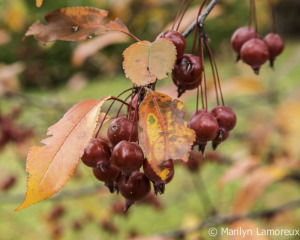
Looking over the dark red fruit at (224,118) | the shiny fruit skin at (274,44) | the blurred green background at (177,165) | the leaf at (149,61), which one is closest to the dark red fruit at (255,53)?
the shiny fruit skin at (274,44)

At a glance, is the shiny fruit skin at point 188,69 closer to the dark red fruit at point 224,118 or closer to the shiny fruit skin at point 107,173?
the dark red fruit at point 224,118

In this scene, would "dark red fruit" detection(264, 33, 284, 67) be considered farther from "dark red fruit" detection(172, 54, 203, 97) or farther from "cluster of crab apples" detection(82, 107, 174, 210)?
"cluster of crab apples" detection(82, 107, 174, 210)

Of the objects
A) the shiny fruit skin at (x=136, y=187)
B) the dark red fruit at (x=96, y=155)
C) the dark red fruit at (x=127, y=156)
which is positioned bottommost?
the shiny fruit skin at (x=136, y=187)

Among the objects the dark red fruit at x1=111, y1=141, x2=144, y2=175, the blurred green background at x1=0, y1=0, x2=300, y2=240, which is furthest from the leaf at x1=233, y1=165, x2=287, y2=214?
the dark red fruit at x1=111, y1=141, x2=144, y2=175

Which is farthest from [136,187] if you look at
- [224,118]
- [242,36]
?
[242,36]

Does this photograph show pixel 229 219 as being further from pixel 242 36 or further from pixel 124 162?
pixel 124 162
